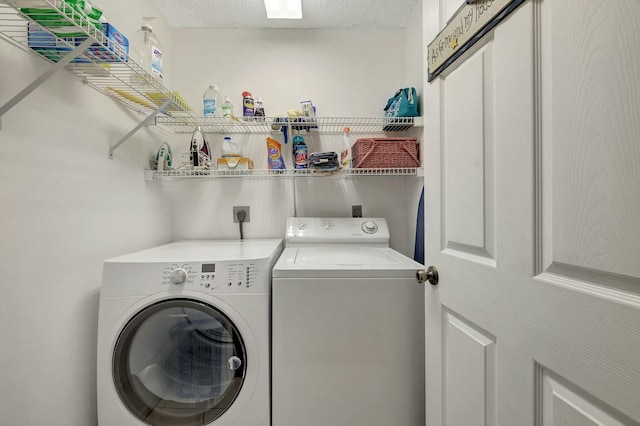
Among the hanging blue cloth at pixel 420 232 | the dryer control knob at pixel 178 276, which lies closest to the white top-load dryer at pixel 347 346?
the dryer control knob at pixel 178 276

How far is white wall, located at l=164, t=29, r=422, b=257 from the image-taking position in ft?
6.13

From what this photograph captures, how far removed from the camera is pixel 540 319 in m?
0.54

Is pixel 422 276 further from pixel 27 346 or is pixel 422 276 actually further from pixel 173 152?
pixel 173 152

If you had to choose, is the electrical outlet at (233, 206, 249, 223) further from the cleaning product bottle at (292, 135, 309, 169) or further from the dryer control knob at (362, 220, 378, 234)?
the dryer control knob at (362, 220, 378, 234)

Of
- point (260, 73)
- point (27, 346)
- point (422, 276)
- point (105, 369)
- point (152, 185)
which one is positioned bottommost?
point (105, 369)

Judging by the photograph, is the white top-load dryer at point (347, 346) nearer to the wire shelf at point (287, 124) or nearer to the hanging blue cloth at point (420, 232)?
the hanging blue cloth at point (420, 232)

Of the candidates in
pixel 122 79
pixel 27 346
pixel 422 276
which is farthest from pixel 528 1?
pixel 27 346

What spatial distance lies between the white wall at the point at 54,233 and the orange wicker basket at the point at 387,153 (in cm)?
136

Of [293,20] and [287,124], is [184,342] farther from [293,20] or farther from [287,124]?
[293,20]

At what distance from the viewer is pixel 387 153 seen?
1.63 meters

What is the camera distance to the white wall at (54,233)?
85cm

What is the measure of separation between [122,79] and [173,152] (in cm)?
75

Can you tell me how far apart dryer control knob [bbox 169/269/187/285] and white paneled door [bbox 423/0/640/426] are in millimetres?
1012

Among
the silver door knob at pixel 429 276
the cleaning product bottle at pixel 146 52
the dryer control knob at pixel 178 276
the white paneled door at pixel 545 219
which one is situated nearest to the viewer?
the white paneled door at pixel 545 219
